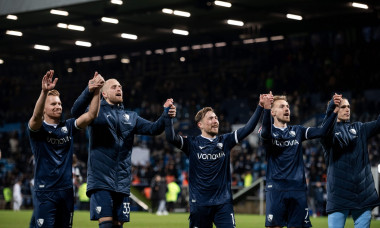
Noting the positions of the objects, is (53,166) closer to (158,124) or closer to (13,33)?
(158,124)

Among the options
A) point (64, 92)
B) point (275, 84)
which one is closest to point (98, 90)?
point (275, 84)

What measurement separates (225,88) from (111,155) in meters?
29.2

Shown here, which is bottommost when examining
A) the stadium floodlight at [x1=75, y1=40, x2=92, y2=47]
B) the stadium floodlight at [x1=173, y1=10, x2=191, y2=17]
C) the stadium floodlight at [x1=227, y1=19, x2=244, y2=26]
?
the stadium floodlight at [x1=75, y1=40, x2=92, y2=47]

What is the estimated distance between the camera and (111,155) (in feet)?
29.3

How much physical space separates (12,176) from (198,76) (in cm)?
1194

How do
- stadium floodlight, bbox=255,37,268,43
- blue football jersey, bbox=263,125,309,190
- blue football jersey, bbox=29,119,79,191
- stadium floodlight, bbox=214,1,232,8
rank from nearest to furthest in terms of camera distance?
blue football jersey, bbox=29,119,79,191 → blue football jersey, bbox=263,125,309,190 → stadium floodlight, bbox=214,1,232,8 → stadium floodlight, bbox=255,37,268,43

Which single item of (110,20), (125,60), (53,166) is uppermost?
(110,20)

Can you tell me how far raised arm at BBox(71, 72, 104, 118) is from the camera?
863cm

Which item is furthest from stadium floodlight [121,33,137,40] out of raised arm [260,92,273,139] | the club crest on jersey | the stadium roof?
the club crest on jersey

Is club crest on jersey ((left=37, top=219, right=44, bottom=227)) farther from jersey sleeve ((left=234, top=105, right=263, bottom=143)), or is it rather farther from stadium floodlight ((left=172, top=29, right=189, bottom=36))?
stadium floodlight ((left=172, top=29, right=189, bottom=36))

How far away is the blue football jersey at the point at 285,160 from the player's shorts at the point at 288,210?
9 cm

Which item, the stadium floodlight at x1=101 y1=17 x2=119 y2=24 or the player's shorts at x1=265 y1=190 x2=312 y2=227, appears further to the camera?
Answer: the stadium floodlight at x1=101 y1=17 x2=119 y2=24

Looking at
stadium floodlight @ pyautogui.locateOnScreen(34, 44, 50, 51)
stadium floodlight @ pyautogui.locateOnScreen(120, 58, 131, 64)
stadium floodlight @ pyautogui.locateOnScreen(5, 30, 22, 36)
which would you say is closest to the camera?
stadium floodlight @ pyautogui.locateOnScreen(5, 30, 22, 36)

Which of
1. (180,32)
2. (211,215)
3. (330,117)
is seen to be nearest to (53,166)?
(211,215)
